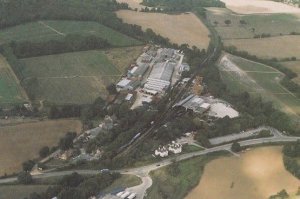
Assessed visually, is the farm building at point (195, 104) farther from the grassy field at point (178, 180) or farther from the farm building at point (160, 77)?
the grassy field at point (178, 180)

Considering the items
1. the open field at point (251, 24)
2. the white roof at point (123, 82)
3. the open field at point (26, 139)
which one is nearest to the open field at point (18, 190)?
the open field at point (26, 139)

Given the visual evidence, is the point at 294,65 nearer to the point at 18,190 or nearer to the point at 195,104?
the point at 195,104

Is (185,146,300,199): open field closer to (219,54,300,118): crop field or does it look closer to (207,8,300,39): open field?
(219,54,300,118): crop field

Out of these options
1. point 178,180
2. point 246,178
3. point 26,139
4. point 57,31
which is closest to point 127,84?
point 26,139

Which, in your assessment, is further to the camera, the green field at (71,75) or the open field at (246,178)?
the green field at (71,75)

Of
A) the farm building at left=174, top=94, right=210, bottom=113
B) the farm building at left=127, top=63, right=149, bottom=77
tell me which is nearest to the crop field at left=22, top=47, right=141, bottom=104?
the farm building at left=127, top=63, right=149, bottom=77
